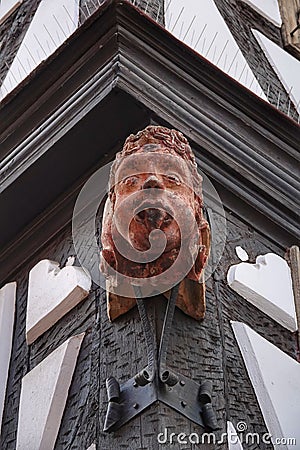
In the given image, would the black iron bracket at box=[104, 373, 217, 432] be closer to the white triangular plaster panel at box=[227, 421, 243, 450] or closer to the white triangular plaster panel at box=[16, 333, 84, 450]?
the white triangular plaster panel at box=[227, 421, 243, 450]

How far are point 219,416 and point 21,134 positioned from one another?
109cm

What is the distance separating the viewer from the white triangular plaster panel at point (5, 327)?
11.4 ft

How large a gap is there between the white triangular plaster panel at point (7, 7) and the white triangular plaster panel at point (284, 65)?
3.02ft

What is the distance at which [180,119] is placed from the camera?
3.47m

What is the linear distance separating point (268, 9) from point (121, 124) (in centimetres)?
162

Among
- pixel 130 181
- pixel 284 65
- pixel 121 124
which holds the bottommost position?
pixel 130 181

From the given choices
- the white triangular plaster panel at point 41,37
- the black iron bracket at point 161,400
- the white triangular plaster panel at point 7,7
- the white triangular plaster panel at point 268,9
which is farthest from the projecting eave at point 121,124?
the white triangular plaster panel at point 7,7

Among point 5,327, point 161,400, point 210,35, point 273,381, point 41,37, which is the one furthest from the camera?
point 41,37

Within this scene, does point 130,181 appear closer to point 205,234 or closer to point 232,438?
point 205,234

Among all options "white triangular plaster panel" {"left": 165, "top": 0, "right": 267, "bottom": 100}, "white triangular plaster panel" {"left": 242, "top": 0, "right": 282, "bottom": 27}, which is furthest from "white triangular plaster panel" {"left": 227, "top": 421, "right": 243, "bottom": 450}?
"white triangular plaster panel" {"left": 242, "top": 0, "right": 282, "bottom": 27}

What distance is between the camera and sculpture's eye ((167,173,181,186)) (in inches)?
121

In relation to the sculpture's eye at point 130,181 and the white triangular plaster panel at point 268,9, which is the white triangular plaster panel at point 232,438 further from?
the white triangular plaster panel at point 268,9

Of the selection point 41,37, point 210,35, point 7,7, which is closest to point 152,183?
point 210,35

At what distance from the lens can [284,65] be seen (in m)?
4.55
